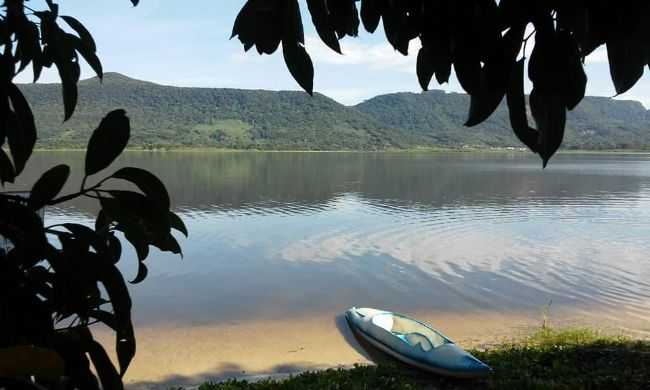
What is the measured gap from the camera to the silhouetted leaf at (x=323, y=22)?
912 mm

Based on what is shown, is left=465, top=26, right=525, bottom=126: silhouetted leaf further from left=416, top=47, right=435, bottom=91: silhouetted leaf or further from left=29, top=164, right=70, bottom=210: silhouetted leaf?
left=29, top=164, right=70, bottom=210: silhouetted leaf

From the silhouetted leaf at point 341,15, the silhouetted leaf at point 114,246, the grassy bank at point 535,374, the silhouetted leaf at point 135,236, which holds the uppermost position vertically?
the silhouetted leaf at point 341,15

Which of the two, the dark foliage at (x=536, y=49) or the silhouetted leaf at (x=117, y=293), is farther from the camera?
the silhouetted leaf at (x=117, y=293)

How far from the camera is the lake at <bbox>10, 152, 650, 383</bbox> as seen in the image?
9484mm

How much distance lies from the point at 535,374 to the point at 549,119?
518cm

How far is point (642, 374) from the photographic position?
4.88 m

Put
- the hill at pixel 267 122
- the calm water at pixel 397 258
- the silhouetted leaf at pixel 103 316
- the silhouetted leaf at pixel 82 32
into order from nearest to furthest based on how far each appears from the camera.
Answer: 1. the silhouetted leaf at pixel 103 316
2. the silhouetted leaf at pixel 82 32
3. the calm water at pixel 397 258
4. the hill at pixel 267 122

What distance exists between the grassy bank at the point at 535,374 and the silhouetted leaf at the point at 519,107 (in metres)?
4.38

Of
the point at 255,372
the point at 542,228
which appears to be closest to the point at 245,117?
the point at 542,228

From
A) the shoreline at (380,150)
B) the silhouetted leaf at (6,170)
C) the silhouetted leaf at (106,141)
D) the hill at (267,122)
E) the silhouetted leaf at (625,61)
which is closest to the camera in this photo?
the silhouetted leaf at (625,61)

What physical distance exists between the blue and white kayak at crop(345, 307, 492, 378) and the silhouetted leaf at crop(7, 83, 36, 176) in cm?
573

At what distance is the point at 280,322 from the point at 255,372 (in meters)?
2.98

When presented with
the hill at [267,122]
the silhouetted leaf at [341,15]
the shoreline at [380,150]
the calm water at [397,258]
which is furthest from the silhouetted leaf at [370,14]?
the hill at [267,122]

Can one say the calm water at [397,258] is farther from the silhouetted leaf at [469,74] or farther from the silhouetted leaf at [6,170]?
the silhouetted leaf at [469,74]
